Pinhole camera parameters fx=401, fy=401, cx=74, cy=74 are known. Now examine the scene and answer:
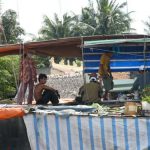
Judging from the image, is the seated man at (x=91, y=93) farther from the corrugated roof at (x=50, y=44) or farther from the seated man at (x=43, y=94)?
the corrugated roof at (x=50, y=44)

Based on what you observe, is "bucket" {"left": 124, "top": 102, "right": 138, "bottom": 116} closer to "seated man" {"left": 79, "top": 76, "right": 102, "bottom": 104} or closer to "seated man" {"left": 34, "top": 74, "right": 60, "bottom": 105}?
"seated man" {"left": 79, "top": 76, "right": 102, "bottom": 104}

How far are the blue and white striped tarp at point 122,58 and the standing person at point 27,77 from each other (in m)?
1.27

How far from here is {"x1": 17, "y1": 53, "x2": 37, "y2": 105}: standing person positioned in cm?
857

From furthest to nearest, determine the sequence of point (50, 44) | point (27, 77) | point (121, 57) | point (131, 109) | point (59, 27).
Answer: point (59, 27)
point (121, 57)
point (27, 77)
point (50, 44)
point (131, 109)

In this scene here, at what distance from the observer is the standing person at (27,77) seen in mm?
8573

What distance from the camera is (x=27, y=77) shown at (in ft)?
28.6

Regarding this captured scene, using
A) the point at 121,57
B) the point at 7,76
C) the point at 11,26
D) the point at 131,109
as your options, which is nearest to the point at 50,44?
the point at 131,109

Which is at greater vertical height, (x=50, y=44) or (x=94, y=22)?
(x=94, y=22)

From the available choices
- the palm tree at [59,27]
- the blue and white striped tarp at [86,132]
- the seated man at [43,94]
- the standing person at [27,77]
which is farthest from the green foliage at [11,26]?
the blue and white striped tarp at [86,132]

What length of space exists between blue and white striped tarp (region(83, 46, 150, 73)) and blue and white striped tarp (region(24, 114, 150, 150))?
345 cm

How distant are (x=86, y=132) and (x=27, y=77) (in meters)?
3.35

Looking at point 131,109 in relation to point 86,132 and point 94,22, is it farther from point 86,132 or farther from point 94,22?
point 94,22

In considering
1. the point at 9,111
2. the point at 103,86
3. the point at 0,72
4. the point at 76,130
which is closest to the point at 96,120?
the point at 76,130

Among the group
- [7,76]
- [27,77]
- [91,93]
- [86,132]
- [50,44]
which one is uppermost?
[50,44]
